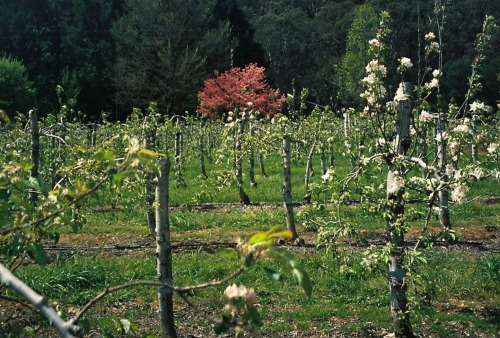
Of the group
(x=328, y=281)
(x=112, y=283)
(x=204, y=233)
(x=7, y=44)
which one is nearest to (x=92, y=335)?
(x=112, y=283)

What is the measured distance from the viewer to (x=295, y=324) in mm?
5562

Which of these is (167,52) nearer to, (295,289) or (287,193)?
(287,193)

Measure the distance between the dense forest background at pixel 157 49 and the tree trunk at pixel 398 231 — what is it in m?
25.9

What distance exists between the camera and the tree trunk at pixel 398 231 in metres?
4.80

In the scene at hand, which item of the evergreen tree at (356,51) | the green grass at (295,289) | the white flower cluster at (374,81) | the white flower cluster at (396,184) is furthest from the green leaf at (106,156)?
the evergreen tree at (356,51)

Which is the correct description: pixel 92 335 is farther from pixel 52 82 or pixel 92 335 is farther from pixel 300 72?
pixel 300 72

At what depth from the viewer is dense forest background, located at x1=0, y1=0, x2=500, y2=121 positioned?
33.1 metres

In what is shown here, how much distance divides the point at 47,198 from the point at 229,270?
4836 mm

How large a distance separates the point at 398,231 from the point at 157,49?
3008cm

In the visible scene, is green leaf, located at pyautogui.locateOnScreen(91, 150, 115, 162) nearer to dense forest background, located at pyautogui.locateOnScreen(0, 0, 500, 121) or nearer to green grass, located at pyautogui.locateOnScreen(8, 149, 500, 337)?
green grass, located at pyautogui.locateOnScreen(8, 149, 500, 337)

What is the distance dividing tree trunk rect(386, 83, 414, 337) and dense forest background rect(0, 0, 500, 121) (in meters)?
25.9

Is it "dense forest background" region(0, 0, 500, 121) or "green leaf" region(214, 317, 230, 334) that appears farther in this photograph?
"dense forest background" region(0, 0, 500, 121)

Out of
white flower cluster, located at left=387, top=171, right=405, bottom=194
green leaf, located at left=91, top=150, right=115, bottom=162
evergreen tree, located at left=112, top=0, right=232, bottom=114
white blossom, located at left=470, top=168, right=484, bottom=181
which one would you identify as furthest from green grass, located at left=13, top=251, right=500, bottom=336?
evergreen tree, located at left=112, top=0, right=232, bottom=114

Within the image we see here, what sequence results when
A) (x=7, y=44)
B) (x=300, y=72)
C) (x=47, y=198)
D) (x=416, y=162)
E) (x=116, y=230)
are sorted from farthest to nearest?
(x=300, y=72), (x=7, y=44), (x=116, y=230), (x=416, y=162), (x=47, y=198)
